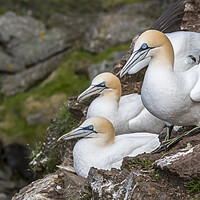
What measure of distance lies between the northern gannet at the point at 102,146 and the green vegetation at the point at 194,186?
1551 mm

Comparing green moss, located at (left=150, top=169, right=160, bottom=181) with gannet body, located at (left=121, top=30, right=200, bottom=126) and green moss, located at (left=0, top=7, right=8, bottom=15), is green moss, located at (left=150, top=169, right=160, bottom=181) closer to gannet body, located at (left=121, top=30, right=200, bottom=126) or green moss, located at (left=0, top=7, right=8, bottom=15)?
gannet body, located at (left=121, top=30, right=200, bottom=126)

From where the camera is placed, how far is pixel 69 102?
7.26m

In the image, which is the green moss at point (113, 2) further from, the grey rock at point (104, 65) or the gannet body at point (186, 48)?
the gannet body at point (186, 48)

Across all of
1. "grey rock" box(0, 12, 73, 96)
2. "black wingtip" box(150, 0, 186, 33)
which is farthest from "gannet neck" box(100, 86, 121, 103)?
"grey rock" box(0, 12, 73, 96)

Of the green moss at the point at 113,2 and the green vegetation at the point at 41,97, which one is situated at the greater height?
the green moss at the point at 113,2

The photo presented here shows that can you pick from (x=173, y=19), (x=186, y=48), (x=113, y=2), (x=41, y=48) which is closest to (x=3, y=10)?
(x=41, y=48)

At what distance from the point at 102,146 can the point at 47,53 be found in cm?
1180

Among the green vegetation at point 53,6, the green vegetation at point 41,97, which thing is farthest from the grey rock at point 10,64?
the green vegetation at point 53,6

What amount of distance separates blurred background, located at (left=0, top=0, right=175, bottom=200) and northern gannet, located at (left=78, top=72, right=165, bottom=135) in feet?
22.4

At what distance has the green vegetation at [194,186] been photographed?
11.5ft

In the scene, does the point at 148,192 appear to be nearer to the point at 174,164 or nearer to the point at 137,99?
the point at 174,164

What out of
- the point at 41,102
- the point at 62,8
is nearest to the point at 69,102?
the point at 41,102

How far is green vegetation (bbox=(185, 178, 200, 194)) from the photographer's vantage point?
11.5 ft

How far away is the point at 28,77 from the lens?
53.2ft
